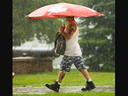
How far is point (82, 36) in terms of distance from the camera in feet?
49.0

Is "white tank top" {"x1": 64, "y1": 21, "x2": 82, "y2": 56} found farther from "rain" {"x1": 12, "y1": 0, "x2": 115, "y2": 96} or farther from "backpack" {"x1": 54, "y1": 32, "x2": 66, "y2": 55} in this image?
"rain" {"x1": 12, "y1": 0, "x2": 115, "y2": 96}

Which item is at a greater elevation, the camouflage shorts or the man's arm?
the man's arm

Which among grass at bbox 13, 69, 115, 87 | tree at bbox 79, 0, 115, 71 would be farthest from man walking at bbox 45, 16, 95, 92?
tree at bbox 79, 0, 115, 71

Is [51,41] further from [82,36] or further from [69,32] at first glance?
[69,32]

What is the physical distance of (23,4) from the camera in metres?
15.8

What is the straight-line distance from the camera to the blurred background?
1365cm

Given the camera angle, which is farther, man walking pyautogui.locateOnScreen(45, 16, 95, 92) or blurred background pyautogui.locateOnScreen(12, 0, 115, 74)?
blurred background pyautogui.locateOnScreen(12, 0, 115, 74)

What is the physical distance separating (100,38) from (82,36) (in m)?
1.18

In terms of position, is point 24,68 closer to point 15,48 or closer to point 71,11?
point 15,48

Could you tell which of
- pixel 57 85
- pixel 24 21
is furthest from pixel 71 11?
pixel 24 21

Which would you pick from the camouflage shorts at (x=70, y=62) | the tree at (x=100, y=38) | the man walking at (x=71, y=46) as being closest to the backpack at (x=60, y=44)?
the man walking at (x=71, y=46)

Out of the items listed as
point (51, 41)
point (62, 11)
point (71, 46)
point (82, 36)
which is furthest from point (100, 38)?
point (62, 11)

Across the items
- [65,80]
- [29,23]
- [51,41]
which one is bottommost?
[65,80]

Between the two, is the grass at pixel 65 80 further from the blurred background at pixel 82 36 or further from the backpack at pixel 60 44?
the backpack at pixel 60 44
